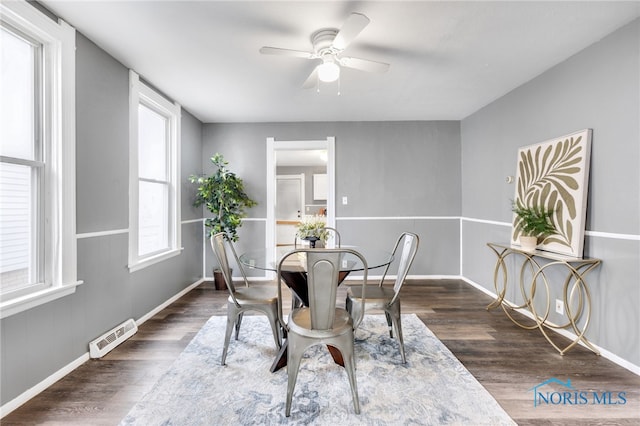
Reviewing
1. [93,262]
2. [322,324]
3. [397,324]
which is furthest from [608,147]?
[93,262]

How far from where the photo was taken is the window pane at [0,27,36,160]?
67.9 inches

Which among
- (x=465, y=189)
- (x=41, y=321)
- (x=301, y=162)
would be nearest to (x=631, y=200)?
(x=465, y=189)

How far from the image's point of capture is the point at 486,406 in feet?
5.50

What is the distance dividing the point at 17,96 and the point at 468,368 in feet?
11.3

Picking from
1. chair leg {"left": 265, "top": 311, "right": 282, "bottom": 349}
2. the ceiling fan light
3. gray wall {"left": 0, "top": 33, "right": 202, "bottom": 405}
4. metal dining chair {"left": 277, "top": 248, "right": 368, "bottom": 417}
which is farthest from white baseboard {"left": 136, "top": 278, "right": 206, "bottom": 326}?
the ceiling fan light

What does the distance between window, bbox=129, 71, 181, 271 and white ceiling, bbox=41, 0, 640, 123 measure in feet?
0.80

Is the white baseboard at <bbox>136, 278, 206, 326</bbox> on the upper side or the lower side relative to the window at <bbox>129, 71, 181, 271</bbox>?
lower

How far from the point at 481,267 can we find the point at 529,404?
2.43m

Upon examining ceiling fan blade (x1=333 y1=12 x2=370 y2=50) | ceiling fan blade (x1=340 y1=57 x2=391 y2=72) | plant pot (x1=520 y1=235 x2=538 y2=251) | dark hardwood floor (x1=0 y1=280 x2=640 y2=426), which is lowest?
dark hardwood floor (x1=0 y1=280 x2=640 y2=426)

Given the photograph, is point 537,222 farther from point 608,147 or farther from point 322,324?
point 322,324

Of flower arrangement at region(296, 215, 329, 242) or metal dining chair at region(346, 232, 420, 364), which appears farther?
flower arrangement at region(296, 215, 329, 242)

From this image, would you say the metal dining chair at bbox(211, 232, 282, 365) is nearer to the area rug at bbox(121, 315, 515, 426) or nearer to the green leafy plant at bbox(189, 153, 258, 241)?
the area rug at bbox(121, 315, 515, 426)

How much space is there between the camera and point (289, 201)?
317 inches

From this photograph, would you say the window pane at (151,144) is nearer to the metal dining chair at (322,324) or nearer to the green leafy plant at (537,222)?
the metal dining chair at (322,324)
